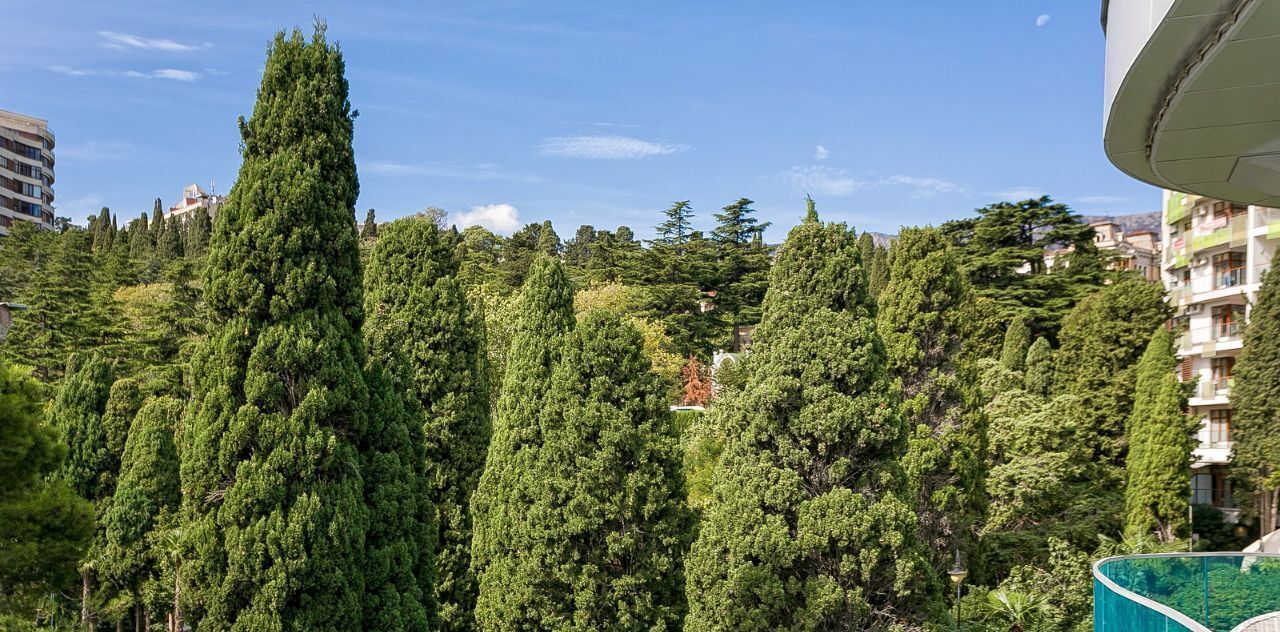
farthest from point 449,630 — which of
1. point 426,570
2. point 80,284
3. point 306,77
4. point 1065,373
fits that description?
point 80,284

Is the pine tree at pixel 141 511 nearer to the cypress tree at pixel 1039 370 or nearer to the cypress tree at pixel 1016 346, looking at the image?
the cypress tree at pixel 1039 370

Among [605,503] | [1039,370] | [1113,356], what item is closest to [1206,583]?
[605,503]

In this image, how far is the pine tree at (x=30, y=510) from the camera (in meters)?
10.7

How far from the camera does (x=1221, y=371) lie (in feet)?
94.8

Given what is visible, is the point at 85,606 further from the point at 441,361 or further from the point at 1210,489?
the point at 1210,489

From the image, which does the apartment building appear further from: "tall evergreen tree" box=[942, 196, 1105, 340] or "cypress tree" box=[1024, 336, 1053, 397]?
"cypress tree" box=[1024, 336, 1053, 397]

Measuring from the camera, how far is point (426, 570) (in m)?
12.5

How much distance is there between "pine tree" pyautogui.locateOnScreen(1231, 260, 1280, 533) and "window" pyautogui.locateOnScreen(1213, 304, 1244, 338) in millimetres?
6584

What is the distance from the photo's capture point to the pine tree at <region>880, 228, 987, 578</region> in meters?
15.9

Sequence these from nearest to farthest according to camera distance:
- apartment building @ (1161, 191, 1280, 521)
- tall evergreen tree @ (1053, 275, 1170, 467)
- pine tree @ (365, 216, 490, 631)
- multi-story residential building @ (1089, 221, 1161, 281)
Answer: pine tree @ (365, 216, 490, 631) < tall evergreen tree @ (1053, 275, 1170, 467) < apartment building @ (1161, 191, 1280, 521) < multi-story residential building @ (1089, 221, 1161, 281)

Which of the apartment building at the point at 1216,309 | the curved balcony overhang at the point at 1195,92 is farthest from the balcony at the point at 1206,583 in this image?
the apartment building at the point at 1216,309

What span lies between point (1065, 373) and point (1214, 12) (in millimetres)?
22178

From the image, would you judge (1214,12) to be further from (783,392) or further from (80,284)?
(80,284)

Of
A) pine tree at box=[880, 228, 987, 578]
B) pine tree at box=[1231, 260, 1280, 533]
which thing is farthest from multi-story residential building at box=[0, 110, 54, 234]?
pine tree at box=[1231, 260, 1280, 533]
